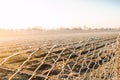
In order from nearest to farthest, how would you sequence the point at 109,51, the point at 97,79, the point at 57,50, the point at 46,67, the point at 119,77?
1. the point at 119,77
2. the point at 97,79
3. the point at 46,67
4. the point at 109,51
5. the point at 57,50

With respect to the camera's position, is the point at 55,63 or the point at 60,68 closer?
the point at 55,63

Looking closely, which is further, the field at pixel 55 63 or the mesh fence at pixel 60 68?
the mesh fence at pixel 60 68

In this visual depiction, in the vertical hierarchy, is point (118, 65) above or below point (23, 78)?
above

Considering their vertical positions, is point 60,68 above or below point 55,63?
below

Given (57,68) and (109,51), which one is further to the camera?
(109,51)

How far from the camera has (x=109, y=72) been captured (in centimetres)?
492

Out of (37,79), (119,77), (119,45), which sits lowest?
(37,79)

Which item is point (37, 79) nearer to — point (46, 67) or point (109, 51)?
point (46, 67)

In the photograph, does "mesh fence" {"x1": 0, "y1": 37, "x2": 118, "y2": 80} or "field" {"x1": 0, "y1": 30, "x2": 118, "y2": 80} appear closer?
"field" {"x1": 0, "y1": 30, "x2": 118, "y2": 80}

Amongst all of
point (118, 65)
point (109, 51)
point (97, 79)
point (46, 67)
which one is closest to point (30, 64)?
point (46, 67)

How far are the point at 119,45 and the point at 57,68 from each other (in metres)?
2.33

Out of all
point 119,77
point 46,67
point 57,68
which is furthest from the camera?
point 46,67

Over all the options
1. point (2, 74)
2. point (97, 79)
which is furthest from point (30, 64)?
point (97, 79)

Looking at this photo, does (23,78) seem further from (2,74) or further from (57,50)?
(57,50)
